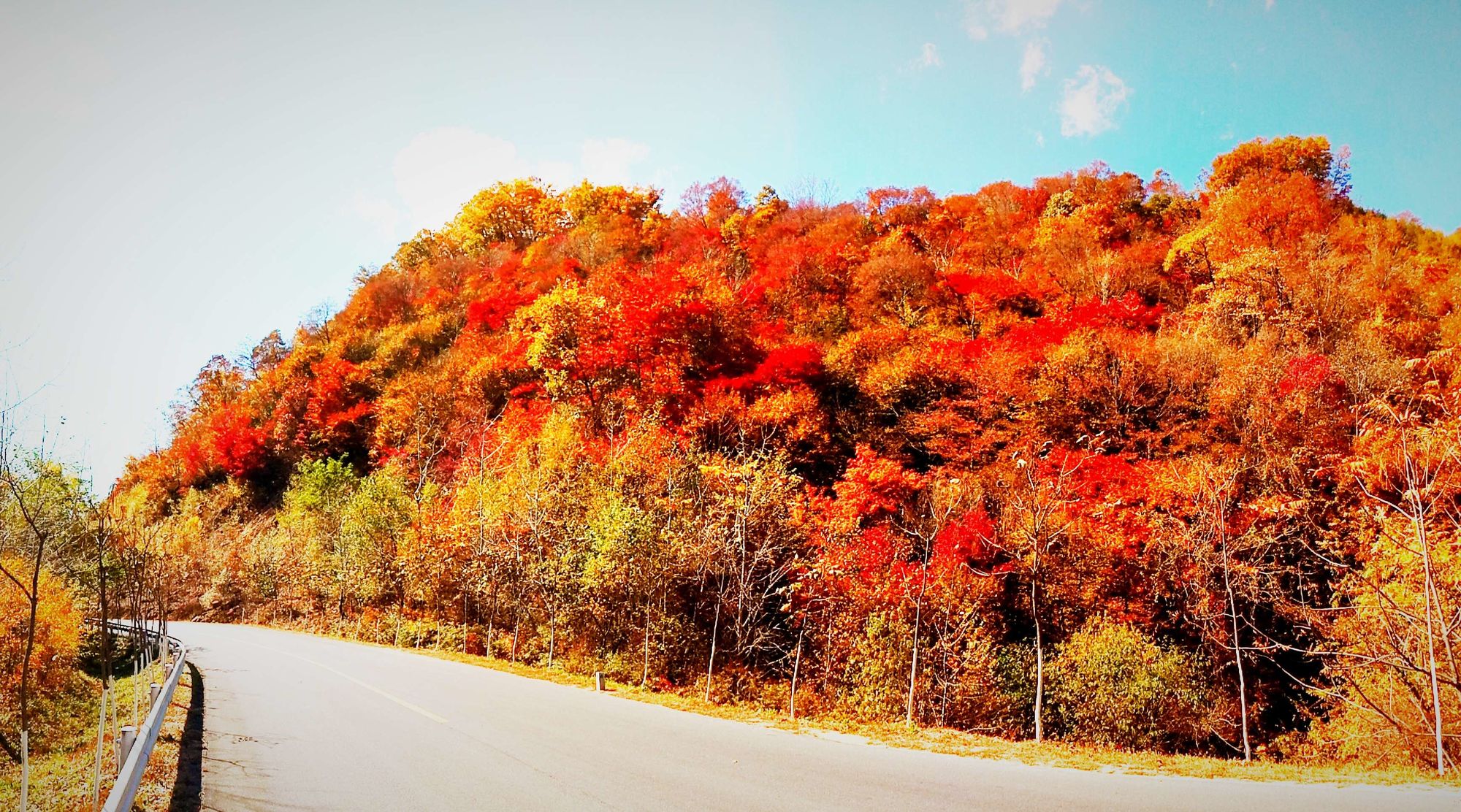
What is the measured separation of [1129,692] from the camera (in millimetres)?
17391

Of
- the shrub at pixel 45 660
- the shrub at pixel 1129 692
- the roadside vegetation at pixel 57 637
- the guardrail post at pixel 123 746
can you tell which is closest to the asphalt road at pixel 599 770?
the guardrail post at pixel 123 746

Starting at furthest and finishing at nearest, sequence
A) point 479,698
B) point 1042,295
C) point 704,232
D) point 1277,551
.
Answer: point 704,232
point 1042,295
point 1277,551
point 479,698

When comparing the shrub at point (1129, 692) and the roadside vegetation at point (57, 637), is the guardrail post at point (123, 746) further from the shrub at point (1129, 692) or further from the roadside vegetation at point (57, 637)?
the shrub at point (1129, 692)

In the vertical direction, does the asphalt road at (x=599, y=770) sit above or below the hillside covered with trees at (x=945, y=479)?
below

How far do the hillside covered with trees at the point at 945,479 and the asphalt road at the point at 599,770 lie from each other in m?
5.14

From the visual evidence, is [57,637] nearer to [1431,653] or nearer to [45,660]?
[45,660]

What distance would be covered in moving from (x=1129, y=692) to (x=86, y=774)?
2005 cm

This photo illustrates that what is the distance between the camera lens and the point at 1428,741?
12586 mm

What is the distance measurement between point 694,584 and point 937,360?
1566 cm

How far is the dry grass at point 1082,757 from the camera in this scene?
8820mm

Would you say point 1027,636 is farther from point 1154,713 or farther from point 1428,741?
point 1428,741

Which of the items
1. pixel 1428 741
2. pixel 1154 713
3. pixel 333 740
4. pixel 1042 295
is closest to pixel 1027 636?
pixel 1154 713

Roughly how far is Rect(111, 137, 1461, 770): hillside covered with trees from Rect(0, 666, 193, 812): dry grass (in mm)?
9516

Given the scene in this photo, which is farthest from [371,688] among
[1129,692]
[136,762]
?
[1129,692]
